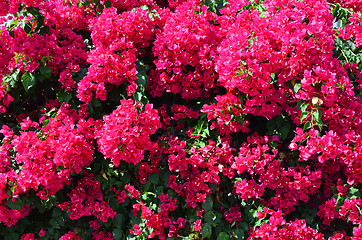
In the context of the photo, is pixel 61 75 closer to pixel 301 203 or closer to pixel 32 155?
pixel 32 155

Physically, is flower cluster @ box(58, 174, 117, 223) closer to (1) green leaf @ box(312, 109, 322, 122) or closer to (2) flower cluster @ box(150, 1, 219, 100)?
(2) flower cluster @ box(150, 1, 219, 100)

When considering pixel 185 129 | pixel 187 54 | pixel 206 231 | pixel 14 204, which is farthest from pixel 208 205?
pixel 14 204

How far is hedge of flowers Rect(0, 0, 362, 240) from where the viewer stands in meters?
2.58

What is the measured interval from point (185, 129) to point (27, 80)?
1.26 m

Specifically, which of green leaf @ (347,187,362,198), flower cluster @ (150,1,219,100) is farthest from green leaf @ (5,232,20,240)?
green leaf @ (347,187,362,198)

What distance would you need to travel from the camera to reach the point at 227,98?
2666mm

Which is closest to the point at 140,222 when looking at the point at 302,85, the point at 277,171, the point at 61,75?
the point at 277,171

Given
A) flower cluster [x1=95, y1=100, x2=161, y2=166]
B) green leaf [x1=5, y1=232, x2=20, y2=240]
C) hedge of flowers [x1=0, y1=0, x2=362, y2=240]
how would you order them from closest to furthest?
flower cluster [x1=95, y1=100, x2=161, y2=166], hedge of flowers [x1=0, y1=0, x2=362, y2=240], green leaf [x1=5, y1=232, x2=20, y2=240]

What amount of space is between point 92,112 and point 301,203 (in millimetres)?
1717

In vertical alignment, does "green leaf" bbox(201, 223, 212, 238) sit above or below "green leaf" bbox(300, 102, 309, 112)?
below

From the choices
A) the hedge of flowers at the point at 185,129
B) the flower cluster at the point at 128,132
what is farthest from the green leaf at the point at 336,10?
the flower cluster at the point at 128,132

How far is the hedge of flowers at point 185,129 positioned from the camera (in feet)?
8.48

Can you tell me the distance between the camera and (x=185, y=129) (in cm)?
303

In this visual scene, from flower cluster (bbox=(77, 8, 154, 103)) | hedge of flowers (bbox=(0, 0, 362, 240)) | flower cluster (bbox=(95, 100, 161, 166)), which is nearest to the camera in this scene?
flower cluster (bbox=(95, 100, 161, 166))
